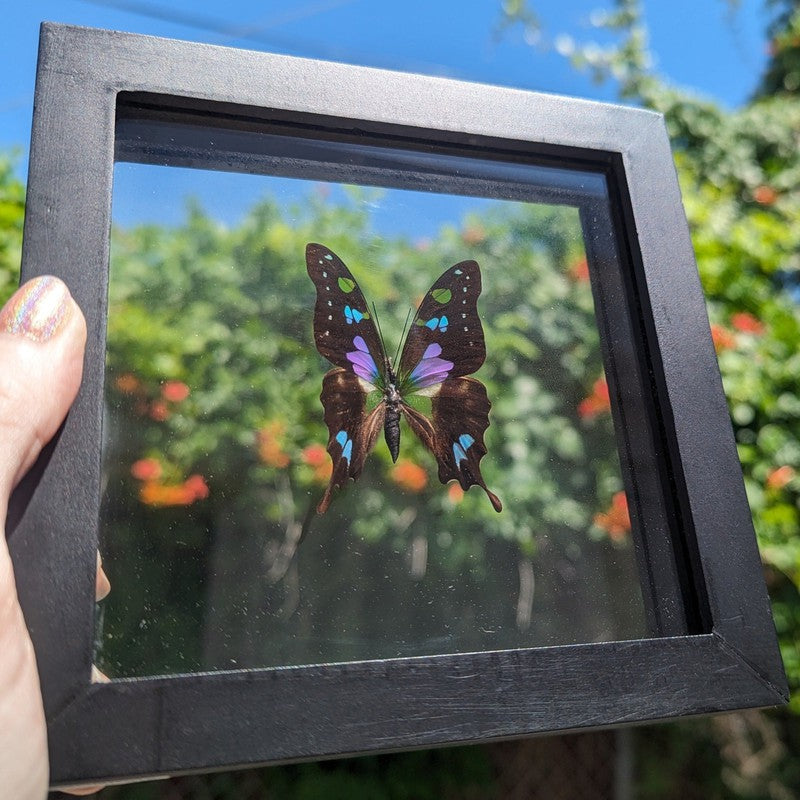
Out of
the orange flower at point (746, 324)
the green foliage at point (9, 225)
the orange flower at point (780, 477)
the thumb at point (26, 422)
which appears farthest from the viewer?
the orange flower at point (746, 324)

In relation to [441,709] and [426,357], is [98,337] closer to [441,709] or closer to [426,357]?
[426,357]

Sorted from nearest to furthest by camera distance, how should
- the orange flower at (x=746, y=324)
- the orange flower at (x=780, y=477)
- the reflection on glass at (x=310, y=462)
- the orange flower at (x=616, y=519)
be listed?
the reflection on glass at (x=310, y=462) → the orange flower at (x=616, y=519) → the orange flower at (x=780, y=477) → the orange flower at (x=746, y=324)

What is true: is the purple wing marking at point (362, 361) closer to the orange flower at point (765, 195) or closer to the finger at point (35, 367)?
the finger at point (35, 367)

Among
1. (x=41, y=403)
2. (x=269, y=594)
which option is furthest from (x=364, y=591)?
(x=41, y=403)

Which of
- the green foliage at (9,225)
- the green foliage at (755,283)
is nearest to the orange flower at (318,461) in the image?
the green foliage at (9,225)

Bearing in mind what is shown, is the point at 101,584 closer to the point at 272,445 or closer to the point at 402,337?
the point at 272,445

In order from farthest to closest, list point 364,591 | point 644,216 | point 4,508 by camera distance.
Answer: point 644,216
point 364,591
point 4,508

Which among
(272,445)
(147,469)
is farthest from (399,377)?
(147,469)
